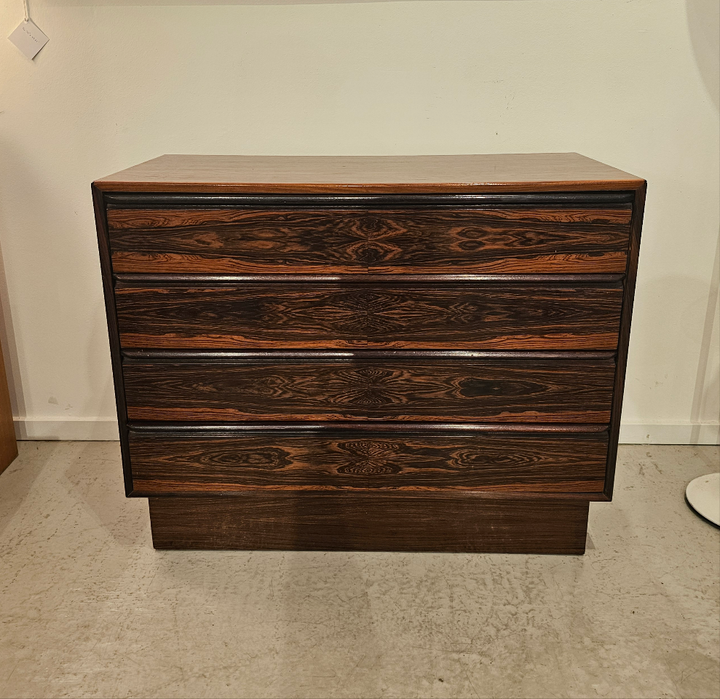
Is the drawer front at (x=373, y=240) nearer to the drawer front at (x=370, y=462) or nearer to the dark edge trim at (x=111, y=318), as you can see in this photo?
A: the dark edge trim at (x=111, y=318)

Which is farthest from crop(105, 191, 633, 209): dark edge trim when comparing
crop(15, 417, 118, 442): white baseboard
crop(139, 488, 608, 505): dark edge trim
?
crop(15, 417, 118, 442): white baseboard

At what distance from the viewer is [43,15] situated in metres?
2.12

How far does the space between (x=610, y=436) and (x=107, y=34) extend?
5.86ft

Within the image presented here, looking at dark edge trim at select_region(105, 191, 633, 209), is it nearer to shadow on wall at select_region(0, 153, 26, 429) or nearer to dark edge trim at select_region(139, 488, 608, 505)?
dark edge trim at select_region(139, 488, 608, 505)

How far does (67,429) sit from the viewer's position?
8.21 ft

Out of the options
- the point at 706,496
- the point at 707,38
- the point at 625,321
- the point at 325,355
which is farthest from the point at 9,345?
the point at 707,38

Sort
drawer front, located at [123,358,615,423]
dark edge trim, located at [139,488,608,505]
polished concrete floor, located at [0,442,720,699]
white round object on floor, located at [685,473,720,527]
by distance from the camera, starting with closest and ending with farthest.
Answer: polished concrete floor, located at [0,442,720,699], drawer front, located at [123,358,615,423], dark edge trim, located at [139,488,608,505], white round object on floor, located at [685,473,720,527]

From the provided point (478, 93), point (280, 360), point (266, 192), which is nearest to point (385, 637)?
point (280, 360)

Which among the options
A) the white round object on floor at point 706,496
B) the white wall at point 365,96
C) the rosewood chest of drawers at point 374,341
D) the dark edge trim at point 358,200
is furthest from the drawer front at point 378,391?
the white wall at point 365,96

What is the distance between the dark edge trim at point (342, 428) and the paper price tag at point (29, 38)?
1200 millimetres

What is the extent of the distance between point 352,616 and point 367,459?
357 millimetres

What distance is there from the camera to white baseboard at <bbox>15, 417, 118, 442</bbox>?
2.49m

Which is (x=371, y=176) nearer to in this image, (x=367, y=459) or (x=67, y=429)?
(x=367, y=459)

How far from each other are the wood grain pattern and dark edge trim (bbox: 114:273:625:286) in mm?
564
